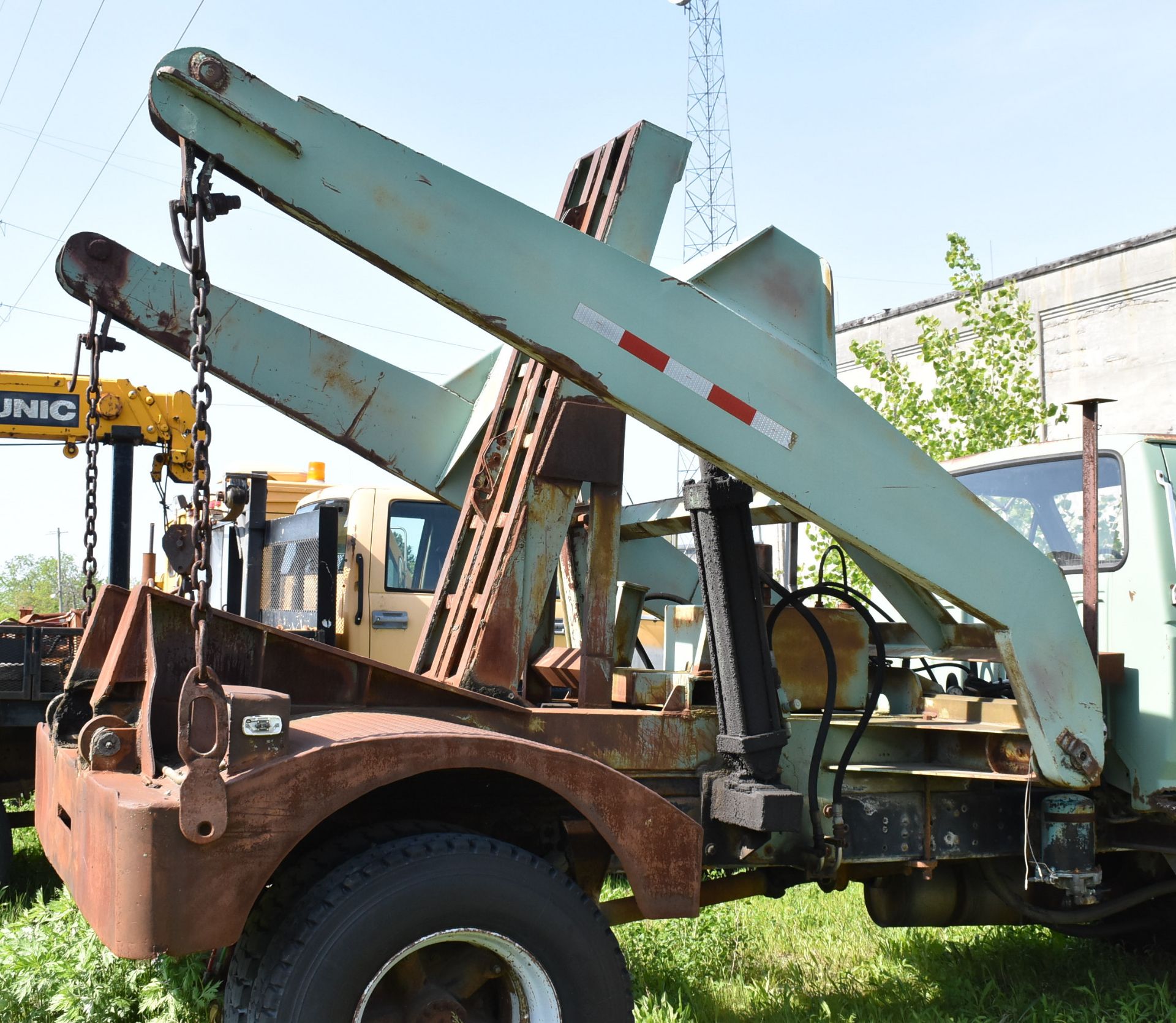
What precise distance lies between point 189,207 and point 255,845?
147 cm

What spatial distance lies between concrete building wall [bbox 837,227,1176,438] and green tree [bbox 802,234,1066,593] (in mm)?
6189

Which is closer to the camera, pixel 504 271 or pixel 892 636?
pixel 504 271

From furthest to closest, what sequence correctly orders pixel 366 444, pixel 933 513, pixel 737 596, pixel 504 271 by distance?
pixel 366 444
pixel 737 596
pixel 933 513
pixel 504 271

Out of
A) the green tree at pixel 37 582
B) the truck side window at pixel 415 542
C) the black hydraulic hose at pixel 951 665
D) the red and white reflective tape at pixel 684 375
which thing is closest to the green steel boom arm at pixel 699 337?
the red and white reflective tape at pixel 684 375

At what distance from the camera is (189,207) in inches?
108

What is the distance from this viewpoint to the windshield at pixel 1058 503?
13.6 ft

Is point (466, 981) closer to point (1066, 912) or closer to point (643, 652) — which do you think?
point (643, 652)

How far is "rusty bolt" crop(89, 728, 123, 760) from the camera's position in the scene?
2.86m

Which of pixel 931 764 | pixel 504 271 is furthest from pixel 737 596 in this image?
pixel 504 271

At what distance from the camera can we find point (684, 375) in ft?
9.95

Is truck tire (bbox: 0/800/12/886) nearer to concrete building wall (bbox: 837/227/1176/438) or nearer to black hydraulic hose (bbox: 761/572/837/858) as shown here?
black hydraulic hose (bbox: 761/572/837/858)

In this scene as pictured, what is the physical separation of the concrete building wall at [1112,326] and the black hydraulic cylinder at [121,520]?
12.6 meters

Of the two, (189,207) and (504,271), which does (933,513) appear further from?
(189,207)

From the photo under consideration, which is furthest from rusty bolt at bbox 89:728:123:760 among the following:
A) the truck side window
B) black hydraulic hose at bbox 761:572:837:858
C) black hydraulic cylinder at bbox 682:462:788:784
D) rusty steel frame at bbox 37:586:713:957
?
the truck side window
